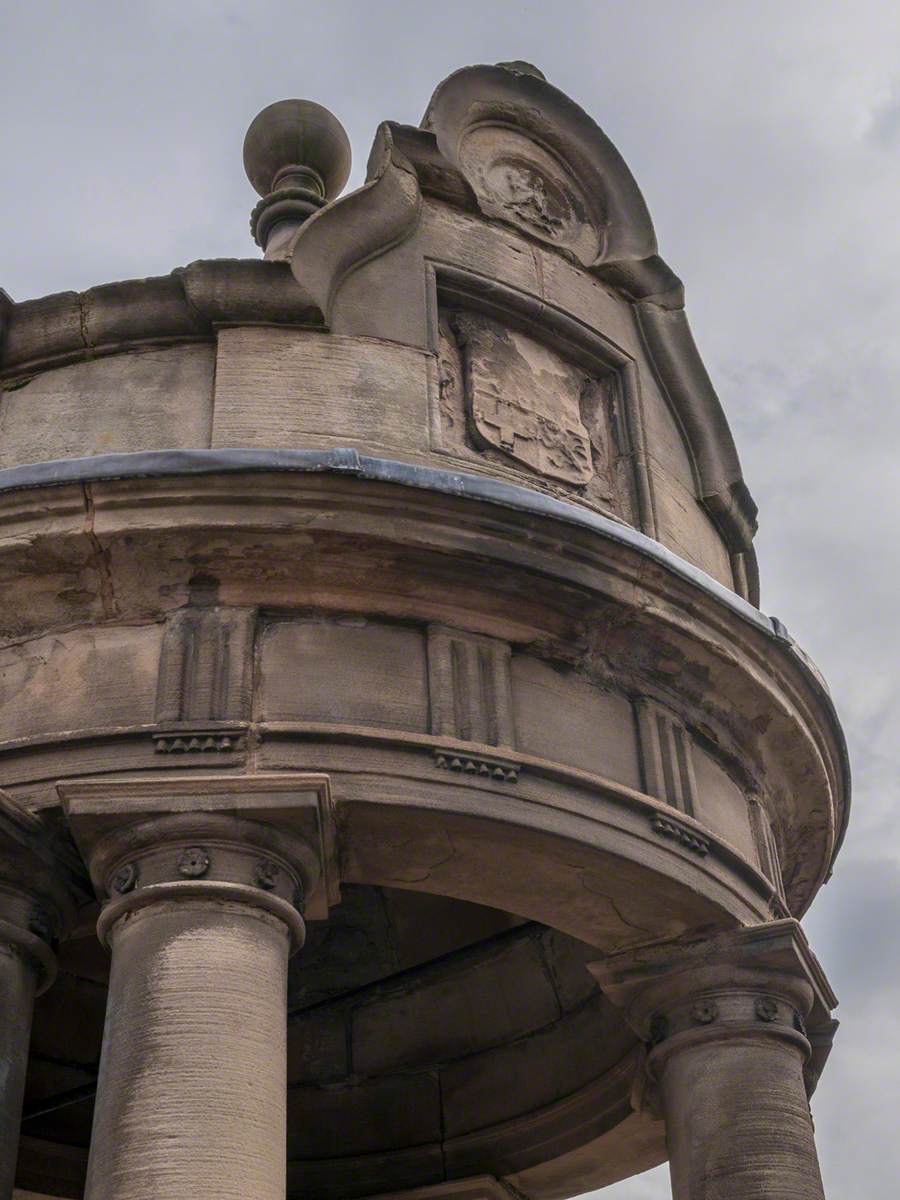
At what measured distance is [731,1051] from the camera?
938 cm

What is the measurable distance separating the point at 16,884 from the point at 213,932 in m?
1.08

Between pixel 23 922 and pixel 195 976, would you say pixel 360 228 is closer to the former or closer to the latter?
pixel 23 922

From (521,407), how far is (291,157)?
303 cm

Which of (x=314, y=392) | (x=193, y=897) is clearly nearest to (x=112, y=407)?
(x=314, y=392)

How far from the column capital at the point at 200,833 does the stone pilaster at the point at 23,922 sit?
0.21m

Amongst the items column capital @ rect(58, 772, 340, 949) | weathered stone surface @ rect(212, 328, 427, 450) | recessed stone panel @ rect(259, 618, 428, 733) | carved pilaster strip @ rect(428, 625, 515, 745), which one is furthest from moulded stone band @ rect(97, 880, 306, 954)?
weathered stone surface @ rect(212, 328, 427, 450)

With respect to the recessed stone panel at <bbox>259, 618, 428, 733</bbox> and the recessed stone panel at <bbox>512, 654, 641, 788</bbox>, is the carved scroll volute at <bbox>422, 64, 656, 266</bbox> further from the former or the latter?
the recessed stone panel at <bbox>259, 618, 428, 733</bbox>

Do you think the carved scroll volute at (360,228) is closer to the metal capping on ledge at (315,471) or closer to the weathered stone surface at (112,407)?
the weathered stone surface at (112,407)

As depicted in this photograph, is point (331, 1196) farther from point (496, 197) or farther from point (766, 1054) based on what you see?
point (496, 197)

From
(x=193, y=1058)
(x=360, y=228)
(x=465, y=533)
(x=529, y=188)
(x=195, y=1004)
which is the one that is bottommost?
(x=193, y=1058)

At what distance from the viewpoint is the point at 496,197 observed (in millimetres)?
11914

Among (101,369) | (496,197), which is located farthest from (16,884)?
(496,197)

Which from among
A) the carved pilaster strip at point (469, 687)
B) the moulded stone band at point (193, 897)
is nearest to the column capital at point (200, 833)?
the moulded stone band at point (193, 897)

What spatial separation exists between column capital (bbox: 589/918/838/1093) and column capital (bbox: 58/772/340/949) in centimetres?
228
